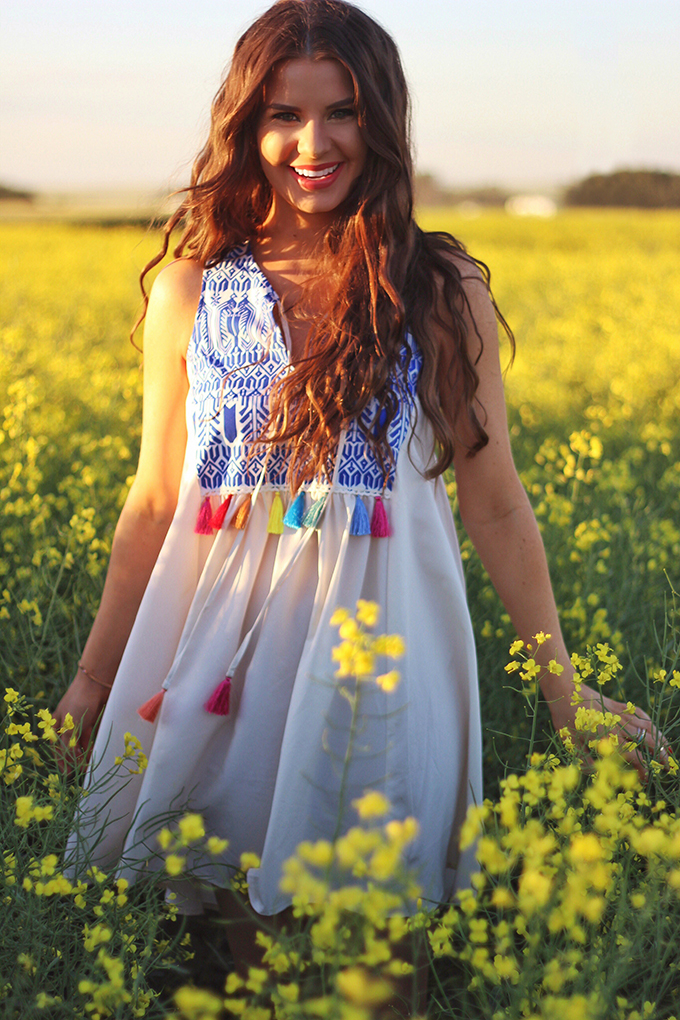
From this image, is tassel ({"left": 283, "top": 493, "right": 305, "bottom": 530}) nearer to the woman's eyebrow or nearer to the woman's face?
the woman's face

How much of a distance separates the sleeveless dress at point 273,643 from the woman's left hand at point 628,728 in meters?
0.16

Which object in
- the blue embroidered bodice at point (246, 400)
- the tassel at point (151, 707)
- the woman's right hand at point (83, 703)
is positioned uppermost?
the blue embroidered bodice at point (246, 400)

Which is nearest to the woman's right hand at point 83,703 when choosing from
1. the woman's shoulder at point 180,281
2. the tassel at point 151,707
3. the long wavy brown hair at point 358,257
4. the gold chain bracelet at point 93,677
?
the gold chain bracelet at point 93,677

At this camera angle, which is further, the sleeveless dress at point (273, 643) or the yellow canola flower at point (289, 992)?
the sleeveless dress at point (273, 643)

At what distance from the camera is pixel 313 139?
141 cm

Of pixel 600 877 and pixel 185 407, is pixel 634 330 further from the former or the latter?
pixel 600 877

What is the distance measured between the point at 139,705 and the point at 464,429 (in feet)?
2.43

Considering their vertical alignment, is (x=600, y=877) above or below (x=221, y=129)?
below

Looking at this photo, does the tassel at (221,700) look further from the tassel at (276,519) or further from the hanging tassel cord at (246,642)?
the tassel at (276,519)

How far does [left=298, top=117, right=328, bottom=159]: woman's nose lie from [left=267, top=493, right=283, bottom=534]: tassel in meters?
0.56

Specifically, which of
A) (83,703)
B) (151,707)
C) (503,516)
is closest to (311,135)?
(503,516)

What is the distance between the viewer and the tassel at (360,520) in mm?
1409

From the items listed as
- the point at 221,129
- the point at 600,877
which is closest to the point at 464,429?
the point at 221,129

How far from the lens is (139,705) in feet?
4.97
